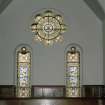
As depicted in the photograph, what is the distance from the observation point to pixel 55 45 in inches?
527

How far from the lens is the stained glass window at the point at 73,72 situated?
1355 centimetres

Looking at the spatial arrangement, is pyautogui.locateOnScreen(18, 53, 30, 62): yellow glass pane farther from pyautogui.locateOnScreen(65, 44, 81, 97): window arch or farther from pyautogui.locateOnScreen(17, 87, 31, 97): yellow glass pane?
pyautogui.locateOnScreen(65, 44, 81, 97): window arch

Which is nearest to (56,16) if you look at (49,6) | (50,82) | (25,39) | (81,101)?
(49,6)

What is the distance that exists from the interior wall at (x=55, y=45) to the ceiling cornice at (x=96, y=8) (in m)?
0.32

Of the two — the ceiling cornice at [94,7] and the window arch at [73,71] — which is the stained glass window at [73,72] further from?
the ceiling cornice at [94,7]

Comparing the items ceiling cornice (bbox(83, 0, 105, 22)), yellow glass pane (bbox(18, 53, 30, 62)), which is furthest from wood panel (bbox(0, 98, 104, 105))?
yellow glass pane (bbox(18, 53, 30, 62))

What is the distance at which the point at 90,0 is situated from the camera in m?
12.3

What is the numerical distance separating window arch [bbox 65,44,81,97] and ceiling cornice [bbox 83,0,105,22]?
4.71 ft

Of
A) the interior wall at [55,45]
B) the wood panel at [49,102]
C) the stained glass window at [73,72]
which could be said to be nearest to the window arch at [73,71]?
the stained glass window at [73,72]

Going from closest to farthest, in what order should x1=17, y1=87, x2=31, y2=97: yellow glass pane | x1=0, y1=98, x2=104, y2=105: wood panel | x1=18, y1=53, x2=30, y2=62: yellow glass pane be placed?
x1=0, y1=98, x2=104, y2=105: wood panel
x1=17, y1=87, x2=31, y2=97: yellow glass pane
x1=18, y1=53, x2=30, y2=62: yellow glass pane

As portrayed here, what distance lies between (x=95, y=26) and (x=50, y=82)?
2.66 meters

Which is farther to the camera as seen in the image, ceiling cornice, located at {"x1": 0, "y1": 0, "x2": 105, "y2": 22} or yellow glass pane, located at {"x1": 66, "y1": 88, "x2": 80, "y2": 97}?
yellow glass pane, located at {"x1": 66, "y1": 88, "x2": 80, "y2": 97}

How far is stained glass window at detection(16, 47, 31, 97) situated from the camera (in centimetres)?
1348

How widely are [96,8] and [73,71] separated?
8.53 ft
